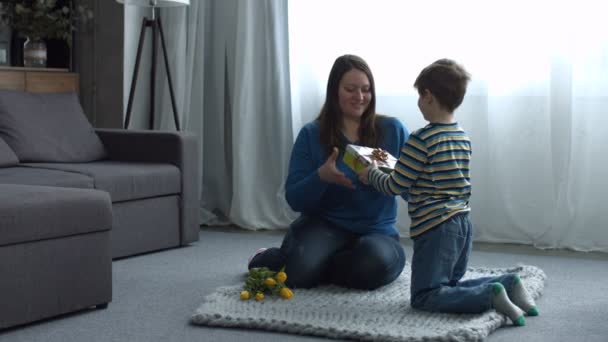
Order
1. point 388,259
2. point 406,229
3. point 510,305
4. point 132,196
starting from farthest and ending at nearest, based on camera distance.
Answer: point 406,229
point 132,196
point 388,259
point 510,305

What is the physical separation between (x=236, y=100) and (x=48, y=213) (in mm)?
2133

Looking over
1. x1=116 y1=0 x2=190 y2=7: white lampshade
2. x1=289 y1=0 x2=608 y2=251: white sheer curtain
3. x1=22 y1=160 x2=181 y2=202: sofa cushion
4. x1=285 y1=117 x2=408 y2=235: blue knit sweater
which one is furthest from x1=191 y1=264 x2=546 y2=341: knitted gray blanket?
x1=116 y1=0 x2=190 y2=7: white lampshade

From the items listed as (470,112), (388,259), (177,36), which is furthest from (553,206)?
(177,36)

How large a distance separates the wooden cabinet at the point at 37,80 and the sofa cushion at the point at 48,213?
6.59 feet

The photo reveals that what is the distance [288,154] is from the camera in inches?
172

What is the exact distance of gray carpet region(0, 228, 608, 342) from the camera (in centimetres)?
232

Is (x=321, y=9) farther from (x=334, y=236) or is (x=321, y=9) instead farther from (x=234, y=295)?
(x=234, y=295)

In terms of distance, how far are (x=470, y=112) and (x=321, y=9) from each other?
3.12 ft

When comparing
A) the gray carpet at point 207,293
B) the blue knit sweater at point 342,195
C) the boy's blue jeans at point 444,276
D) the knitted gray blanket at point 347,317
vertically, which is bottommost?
the gray carpet at point 207,293

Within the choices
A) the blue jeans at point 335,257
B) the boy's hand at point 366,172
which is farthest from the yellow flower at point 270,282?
the boy's hand at point 366,172

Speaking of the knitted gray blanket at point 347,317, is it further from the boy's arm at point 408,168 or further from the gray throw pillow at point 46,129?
the gray throw pillow at point 46,129

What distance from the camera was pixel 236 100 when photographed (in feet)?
14.5

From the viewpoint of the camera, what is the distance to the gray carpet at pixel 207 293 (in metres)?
2.32

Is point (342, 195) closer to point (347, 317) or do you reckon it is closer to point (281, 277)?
point (281, 277)
